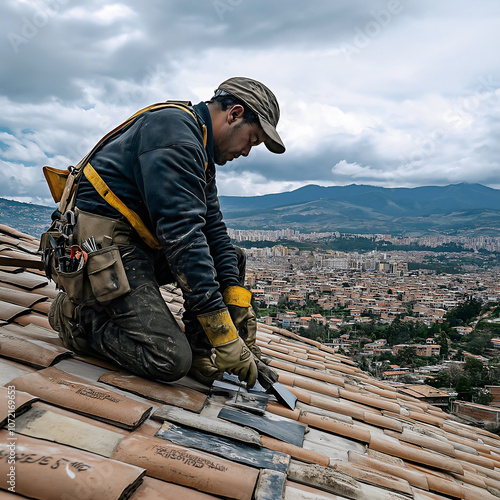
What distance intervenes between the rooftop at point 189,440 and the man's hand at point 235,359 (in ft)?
0.55

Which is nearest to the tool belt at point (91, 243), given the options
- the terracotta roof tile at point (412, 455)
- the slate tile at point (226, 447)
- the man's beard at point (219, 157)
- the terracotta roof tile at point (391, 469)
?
the man's beard at point (219, 157)

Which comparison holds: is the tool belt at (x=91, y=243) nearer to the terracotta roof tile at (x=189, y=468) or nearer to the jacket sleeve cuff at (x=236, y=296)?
the jacket sleeve cuff at (x=236, y=296)

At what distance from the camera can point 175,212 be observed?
1790 millimetres

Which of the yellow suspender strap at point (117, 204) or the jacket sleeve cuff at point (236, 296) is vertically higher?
the yellow suspender strap at point (117, 204)

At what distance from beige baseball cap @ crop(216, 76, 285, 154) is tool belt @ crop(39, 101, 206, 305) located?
0.27 metres

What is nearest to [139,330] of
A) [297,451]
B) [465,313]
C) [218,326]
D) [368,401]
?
[218,326]

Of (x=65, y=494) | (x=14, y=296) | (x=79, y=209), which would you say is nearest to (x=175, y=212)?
(x=79, y=209)

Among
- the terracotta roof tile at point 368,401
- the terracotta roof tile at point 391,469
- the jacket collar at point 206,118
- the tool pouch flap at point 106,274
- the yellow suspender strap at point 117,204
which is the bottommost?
→ the terracotta roof tile at point 368,401

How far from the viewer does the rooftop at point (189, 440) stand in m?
1.14

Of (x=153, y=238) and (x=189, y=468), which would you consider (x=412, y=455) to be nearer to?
(x=189, y=468)

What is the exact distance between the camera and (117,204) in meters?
1.95

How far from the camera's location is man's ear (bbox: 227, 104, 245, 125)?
2.12m

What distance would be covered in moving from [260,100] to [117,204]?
92 cm

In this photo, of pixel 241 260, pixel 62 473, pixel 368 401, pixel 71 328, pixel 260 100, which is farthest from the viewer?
pixel 368 401
